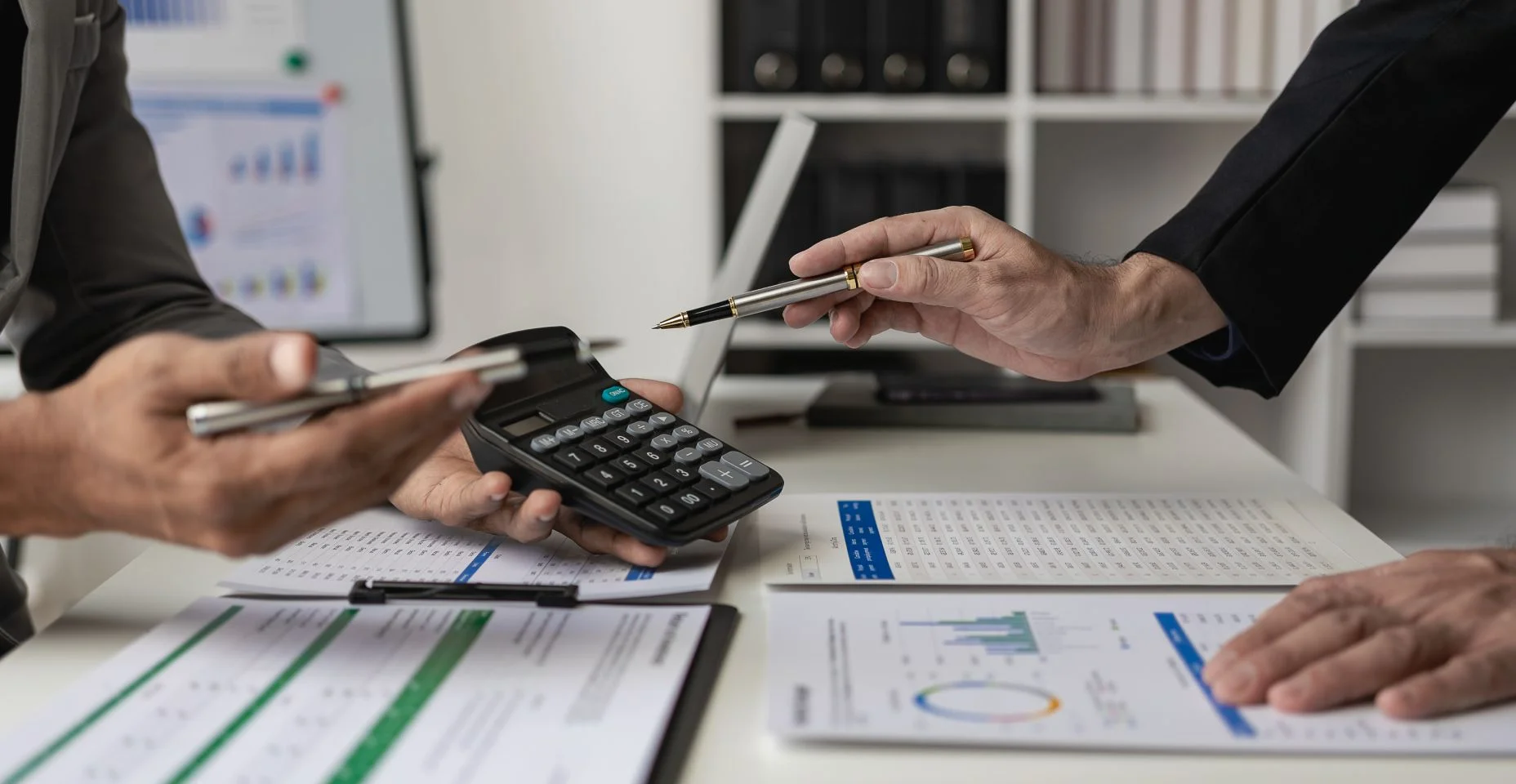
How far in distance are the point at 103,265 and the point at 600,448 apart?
553mm

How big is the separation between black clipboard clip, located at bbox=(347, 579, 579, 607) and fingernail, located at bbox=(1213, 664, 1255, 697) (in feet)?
1.01

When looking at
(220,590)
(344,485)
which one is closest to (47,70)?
(220,590)

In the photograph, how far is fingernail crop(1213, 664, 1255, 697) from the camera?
49 cm

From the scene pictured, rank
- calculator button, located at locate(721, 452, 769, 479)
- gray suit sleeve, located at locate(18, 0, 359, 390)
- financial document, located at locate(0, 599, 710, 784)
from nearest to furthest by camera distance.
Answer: financial document, located at locate(0, 599, 710, 784)
calculator button, located at locate(721, 452, 769, 479)
gray suit sleeve, located at locate(18, 0, 359, 390)

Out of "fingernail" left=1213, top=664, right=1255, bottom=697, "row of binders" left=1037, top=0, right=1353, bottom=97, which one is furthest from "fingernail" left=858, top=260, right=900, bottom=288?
"row of binders" left=1037, top=0, right=1353, bottom=97

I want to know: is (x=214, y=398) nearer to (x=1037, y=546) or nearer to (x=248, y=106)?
(x=1037, y=546)

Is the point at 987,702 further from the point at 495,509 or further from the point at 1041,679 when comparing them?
the point at 495,509

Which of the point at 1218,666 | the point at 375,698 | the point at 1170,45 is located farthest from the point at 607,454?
the point at 1170,45

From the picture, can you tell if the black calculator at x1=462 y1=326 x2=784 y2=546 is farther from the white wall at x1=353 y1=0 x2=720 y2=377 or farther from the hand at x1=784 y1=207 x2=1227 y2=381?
the white wall at x1=353 y1=0 x2=720 y2=377

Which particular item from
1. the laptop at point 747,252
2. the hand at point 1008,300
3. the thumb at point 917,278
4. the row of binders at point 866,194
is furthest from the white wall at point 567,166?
the thumb at point 917,278

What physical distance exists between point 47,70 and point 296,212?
112 cm

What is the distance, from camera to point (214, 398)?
0.49m

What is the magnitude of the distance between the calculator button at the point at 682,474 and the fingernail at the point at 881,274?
18 cm

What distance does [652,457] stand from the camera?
0.72m
